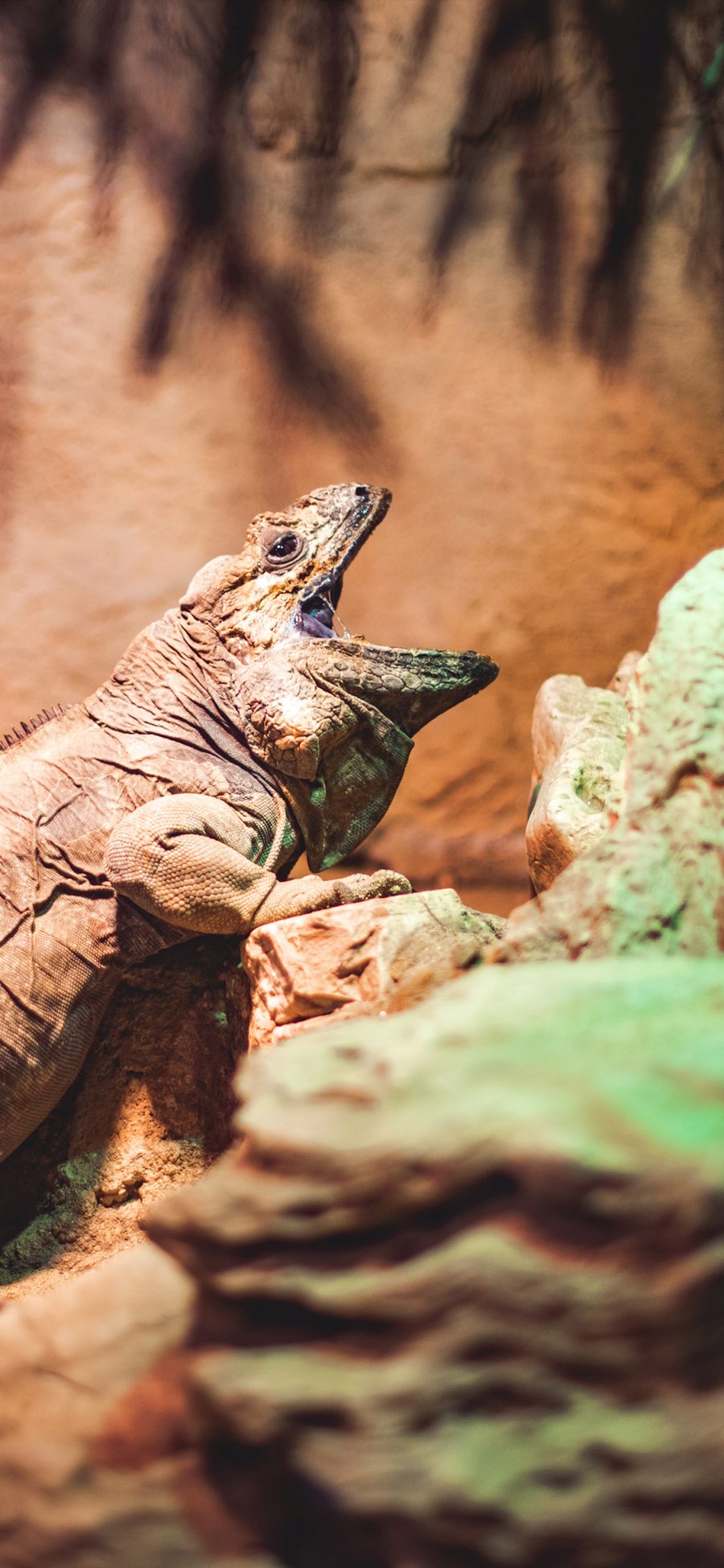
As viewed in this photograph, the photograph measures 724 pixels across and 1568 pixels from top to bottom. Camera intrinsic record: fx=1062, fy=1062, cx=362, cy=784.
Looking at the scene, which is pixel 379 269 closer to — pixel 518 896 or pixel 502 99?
pixel 502 99

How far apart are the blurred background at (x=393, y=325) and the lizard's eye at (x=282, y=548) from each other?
3.80 ft

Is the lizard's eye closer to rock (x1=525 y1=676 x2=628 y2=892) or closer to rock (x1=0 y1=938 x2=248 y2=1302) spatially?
rock (x1=525 y1=676 x2=628 y2=892)

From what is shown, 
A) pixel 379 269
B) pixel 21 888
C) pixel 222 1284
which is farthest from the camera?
pixel 379 269

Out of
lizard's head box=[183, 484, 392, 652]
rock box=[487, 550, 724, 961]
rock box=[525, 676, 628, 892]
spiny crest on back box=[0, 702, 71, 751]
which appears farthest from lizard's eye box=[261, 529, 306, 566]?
rock box=[487, 550, 724, 961]

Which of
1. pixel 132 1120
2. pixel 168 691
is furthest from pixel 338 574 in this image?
pixel 132 1120

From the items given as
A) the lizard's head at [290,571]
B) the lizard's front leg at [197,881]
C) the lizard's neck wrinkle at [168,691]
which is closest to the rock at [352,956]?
the lizard's front leg at [197,881]

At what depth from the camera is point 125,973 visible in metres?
2.61

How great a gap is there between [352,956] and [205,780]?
778 millimetres

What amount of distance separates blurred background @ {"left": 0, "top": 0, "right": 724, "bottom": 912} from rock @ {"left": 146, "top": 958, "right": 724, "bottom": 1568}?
3.27 m

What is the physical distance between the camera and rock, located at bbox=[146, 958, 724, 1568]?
0.98m

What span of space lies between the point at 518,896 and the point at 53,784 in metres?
2.29

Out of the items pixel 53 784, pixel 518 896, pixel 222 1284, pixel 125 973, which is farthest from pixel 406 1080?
pixel 518 896

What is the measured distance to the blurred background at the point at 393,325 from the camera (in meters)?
4.05

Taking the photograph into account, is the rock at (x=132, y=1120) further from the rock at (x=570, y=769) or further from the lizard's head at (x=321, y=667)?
the rock at (x=570, y=769)
